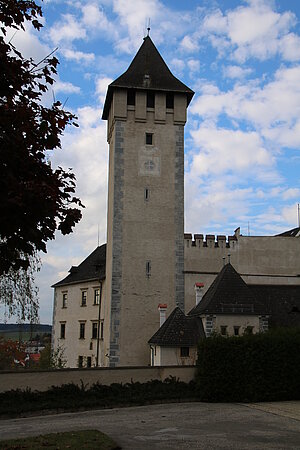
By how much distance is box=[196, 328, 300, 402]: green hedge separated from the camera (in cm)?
2084

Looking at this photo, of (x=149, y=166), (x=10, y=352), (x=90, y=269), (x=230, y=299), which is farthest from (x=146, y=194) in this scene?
(x=10, y=352)

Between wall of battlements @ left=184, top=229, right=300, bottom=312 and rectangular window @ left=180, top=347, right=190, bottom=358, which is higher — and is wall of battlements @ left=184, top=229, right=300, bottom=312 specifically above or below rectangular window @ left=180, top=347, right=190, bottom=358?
above

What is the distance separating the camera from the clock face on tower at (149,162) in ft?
102

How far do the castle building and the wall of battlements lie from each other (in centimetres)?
6

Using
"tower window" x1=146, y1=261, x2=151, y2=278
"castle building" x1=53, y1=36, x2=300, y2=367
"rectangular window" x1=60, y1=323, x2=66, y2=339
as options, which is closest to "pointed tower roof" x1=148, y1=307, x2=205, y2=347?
"castle building" x1=53, y1=36, x2=300, y2=367

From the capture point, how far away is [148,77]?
32.6m

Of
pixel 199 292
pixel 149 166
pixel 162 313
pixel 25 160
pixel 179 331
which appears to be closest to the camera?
pixel 25 160

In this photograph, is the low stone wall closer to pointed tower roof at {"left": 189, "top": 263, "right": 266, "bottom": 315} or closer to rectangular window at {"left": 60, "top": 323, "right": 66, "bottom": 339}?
pointed tower roof at {"left": 189, "top": 263, "right": 266, "bottom": 315}

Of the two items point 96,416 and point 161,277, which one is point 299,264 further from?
point 96,416

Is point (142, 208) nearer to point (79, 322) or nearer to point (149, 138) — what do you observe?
point (149, 138)

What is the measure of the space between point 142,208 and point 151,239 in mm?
1874

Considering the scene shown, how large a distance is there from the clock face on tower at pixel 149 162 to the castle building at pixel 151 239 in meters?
0.06

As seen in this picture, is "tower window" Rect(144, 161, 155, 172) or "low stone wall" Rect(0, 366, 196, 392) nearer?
"low stone wall" Rect(0, 366, 196, 392)

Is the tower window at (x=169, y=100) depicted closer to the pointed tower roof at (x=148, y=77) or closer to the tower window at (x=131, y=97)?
the pointed tower roof at (x=148, y=77)
